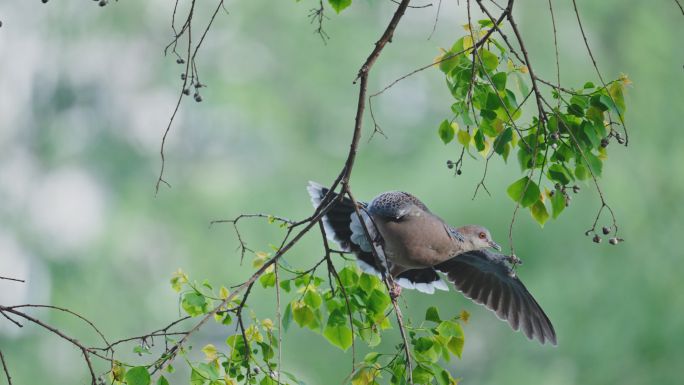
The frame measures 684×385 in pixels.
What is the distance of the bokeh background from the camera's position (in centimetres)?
656

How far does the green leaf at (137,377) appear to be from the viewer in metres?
1.78

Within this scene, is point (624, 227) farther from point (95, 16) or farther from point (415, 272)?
point (95, 16)

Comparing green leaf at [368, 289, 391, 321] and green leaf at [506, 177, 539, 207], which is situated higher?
green leaf at [506, 177, 539, 207]

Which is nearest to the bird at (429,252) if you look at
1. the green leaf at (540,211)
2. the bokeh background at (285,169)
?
the green leaf at (540,211)

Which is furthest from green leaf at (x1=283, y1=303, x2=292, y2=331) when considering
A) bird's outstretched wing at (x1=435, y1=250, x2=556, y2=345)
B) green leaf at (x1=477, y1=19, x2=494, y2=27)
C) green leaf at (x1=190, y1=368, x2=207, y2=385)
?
bird's outstretched wing at (x1=435, y1=250, x2=556, y2=345)

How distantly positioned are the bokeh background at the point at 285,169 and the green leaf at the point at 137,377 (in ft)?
15.8

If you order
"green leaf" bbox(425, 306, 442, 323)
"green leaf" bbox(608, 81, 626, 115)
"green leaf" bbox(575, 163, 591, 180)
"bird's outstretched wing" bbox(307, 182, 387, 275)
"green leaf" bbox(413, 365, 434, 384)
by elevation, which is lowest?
"green leaf" bbox(413, 365, 434, 384)

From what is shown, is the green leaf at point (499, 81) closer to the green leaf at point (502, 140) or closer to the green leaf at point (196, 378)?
the green leaf at point (502, 140)

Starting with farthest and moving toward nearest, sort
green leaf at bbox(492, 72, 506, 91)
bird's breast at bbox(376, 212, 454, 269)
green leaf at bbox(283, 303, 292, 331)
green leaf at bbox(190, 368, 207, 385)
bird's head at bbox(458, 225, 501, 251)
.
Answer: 1. bird's head at bbox(458, 225, 501, 251)
2. bird's breast at bbox(376, 212, 454, 269)
3. green leaf at bbox(283, 303, 292, 331)
4. green leaf at bbox(492, 72, 506, 91)
5. green leaf at bbox(190, 368, 207, 385)

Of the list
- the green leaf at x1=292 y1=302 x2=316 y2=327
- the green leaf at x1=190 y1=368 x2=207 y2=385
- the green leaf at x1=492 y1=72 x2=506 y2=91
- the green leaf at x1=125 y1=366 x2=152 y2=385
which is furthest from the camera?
the green leaf at x1=292 y1=302 x2=316 y2=327

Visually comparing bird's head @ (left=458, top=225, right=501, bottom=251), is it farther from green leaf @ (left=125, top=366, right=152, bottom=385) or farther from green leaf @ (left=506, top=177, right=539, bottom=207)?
green leaf @ (left=125, top=366, right=152, bottom=385)

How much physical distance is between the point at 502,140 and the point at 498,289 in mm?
1177

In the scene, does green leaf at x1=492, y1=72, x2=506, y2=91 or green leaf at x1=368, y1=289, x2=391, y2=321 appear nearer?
green leaf at x1=492, y1=72, x2=506, y2=91

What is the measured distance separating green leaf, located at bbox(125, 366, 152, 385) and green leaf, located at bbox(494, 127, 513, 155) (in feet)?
2.79
